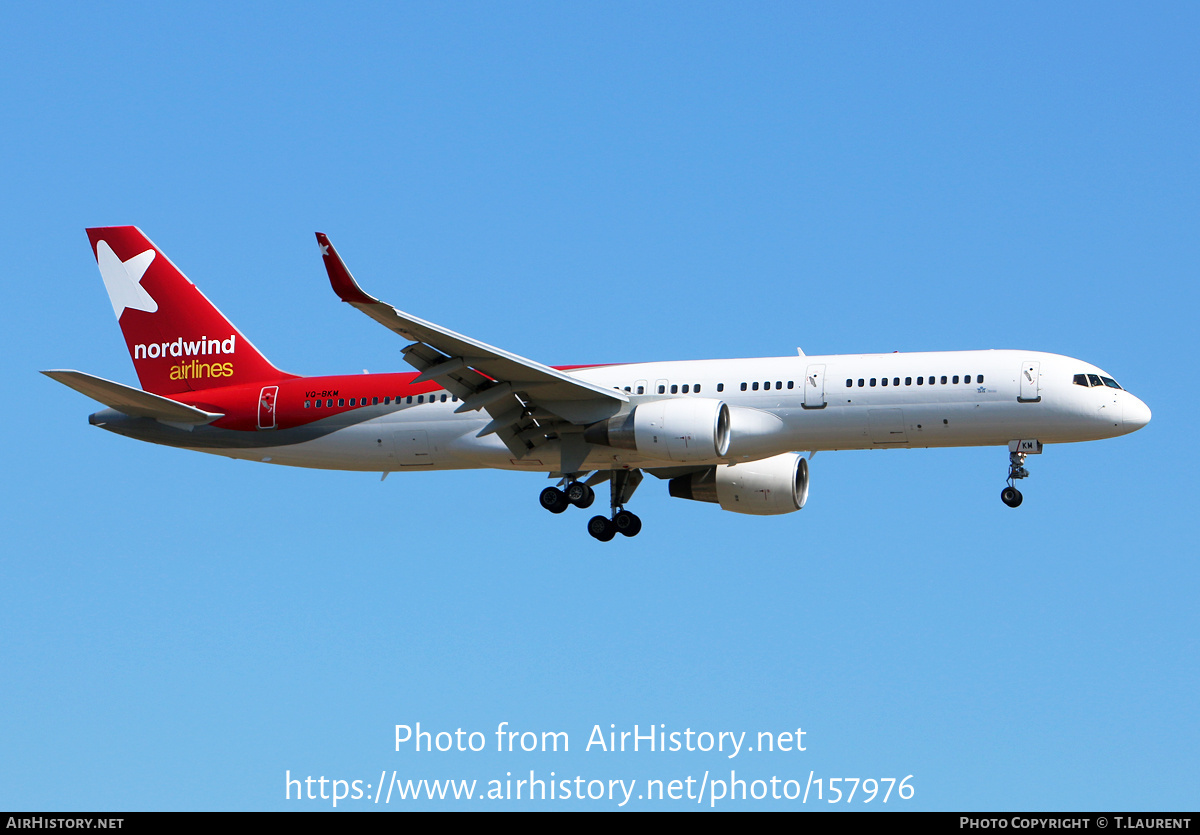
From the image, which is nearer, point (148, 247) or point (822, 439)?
point (822, 439)

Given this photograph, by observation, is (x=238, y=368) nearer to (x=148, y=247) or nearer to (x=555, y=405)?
(x=148, y=247)

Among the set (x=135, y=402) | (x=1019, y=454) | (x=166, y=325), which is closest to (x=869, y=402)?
(x=1019, y=454)

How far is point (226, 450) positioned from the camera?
44.5 meters

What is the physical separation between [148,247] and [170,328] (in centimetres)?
279

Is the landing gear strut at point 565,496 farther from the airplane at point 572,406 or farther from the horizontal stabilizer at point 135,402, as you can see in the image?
the horizontal stabilizer at point 135,402

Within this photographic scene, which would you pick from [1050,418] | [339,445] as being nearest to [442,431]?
[339,445]

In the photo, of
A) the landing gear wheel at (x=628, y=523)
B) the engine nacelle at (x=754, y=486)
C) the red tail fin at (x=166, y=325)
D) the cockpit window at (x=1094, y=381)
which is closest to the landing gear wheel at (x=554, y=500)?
the landing gear wheel at (x=628, y=523)

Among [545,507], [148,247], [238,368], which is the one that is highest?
[148,247]

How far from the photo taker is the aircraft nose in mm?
39281

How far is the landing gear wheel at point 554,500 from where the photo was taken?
142 feet

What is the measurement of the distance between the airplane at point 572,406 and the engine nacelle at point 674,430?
0.05 m

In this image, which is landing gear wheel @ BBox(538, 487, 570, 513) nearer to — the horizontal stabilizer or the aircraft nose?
the horizontal stabilizer

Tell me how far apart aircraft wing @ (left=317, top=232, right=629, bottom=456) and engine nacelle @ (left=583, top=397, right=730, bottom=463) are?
0.64 m

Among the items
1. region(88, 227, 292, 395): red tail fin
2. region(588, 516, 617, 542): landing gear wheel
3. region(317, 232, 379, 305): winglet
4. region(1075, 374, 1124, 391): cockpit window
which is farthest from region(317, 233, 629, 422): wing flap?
region(1075, 374, 1124, 391): cockpit window
